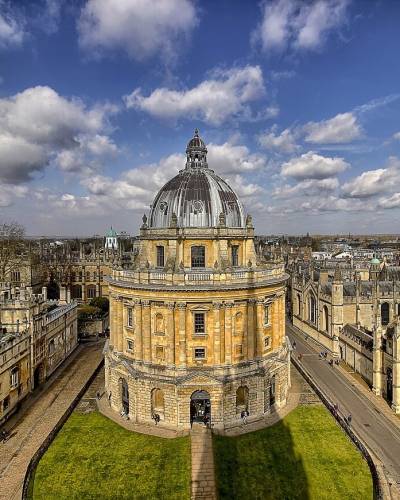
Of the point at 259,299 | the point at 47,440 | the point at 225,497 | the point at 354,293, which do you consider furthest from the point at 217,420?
the point at 354,293

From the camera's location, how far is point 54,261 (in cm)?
9756

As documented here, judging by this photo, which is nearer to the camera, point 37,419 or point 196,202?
point 37,419

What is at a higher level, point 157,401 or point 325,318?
point 325,318

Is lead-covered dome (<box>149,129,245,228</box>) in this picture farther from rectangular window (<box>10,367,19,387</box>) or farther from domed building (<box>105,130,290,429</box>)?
rectangular window (<box>10,367,19,387</box>)

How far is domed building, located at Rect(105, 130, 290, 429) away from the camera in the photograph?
3422cm

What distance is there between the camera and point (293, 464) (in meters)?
29.3

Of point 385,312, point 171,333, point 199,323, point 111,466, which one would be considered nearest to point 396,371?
point 199,323

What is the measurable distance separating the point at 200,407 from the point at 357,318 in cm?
3017

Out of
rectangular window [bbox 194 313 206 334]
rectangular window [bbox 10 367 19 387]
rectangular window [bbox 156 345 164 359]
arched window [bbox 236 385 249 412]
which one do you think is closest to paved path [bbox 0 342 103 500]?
rectangular window [bbox 10 367 19 387]

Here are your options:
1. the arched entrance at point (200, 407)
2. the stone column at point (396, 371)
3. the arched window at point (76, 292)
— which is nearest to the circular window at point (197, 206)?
the arched entrance at point (200, 407)

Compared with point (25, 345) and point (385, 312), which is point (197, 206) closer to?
point (25, 345)

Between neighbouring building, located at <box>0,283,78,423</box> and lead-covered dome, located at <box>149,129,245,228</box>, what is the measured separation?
16.9m

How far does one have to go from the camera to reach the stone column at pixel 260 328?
3603 cm

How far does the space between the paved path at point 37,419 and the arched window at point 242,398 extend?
16.4 m
